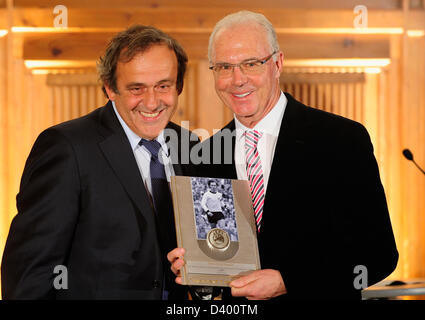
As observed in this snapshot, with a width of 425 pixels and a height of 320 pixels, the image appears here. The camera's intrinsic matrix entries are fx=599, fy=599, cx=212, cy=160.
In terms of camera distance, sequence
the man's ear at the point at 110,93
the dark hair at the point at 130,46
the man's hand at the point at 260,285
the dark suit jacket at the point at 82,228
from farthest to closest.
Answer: the man's ear at the point at 110,93 < the dark hair at the point at 130,46 < the dark suit jacket at the point at 82,228 < the man's hand at the point at 260,285

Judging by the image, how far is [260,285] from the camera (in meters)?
2.05

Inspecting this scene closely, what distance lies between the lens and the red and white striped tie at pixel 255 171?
231 centimetres

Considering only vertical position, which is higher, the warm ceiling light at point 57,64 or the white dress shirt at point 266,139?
the warm ceiling light at point 57,64

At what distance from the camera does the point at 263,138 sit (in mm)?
2449

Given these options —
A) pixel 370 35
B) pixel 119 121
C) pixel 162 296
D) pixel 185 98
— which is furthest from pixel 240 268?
pixel 370 35

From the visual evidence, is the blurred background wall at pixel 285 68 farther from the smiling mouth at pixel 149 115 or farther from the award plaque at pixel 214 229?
the award plaque at pixel 214 229

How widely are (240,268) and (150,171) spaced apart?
1.78 ft

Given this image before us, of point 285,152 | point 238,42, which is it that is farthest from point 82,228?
point 238,42

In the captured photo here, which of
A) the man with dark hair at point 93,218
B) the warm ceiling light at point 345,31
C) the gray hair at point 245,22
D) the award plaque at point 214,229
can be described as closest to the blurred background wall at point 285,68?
the warm ceiling light at point 345,31

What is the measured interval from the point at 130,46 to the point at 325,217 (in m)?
0.98

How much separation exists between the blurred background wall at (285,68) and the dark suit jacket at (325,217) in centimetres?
302

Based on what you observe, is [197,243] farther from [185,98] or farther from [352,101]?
[352,101]

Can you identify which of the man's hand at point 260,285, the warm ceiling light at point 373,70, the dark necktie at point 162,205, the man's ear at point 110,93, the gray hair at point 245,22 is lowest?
the man's hand at point 260,285

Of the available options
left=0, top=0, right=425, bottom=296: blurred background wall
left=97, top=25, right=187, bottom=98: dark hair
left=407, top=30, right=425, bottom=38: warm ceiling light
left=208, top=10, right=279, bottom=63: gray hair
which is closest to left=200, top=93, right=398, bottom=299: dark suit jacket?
left=208, top=10, right=279, bottom=63: gray hair
